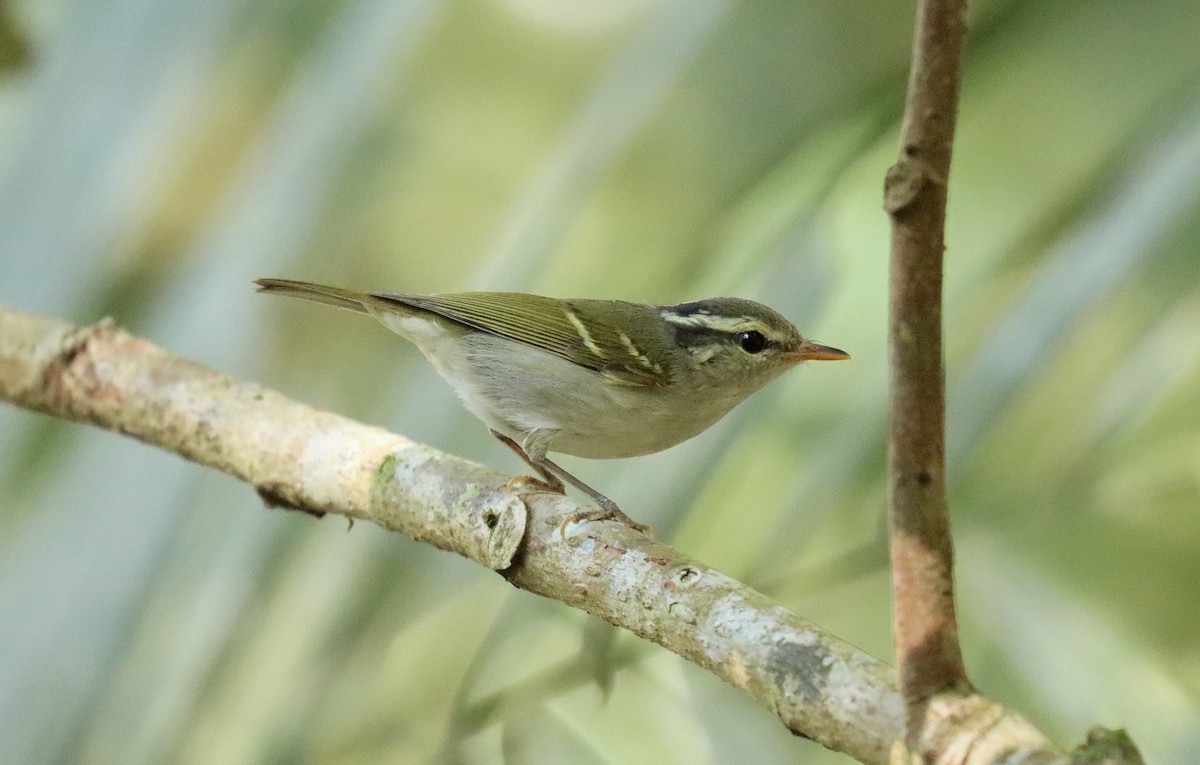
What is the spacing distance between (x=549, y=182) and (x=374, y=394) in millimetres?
1590

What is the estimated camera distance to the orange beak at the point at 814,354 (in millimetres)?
3025

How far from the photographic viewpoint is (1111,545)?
9.12 feet

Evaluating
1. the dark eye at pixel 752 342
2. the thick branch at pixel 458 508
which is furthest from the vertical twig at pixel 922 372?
the dark eye at pixel 752 342

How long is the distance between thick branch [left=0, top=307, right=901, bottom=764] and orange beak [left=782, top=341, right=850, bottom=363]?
107cm

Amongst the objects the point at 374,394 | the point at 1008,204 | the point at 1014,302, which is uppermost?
the point at 1008,204

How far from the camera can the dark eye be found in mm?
3221

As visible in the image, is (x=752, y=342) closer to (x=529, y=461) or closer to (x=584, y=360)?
(x=584, y=360)

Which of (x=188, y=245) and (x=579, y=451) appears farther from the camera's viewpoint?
(x=188, y=245)

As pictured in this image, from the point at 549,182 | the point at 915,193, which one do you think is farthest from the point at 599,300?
the point at 915,193

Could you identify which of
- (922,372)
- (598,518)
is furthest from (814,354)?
(922,372)

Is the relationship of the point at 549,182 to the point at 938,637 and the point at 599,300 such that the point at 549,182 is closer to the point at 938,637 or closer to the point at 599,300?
the point at 599,300

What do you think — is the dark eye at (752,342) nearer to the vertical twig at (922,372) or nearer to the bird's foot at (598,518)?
the bird's foot at (598,518)

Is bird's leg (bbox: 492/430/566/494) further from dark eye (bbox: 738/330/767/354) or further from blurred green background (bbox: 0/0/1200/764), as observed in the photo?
dark eye (bbox: 738/330/767/354)

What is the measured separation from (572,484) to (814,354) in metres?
0.79
